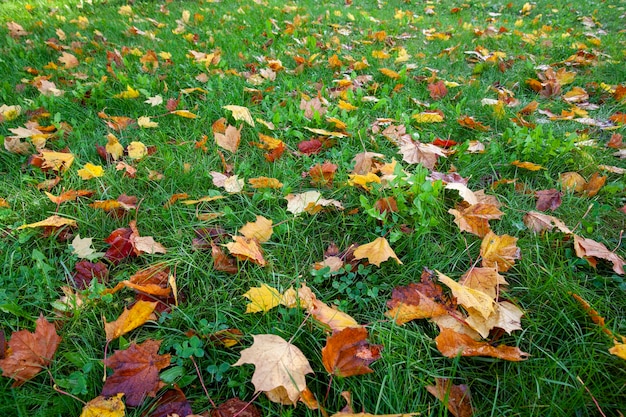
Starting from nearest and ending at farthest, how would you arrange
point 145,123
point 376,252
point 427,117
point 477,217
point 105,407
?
point 105,407, point 376,252, point 477,217, point 145,123, point 427,117

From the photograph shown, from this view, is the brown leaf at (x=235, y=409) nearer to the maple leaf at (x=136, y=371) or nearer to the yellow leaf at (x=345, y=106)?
the maple leaf at (x=136, y=371)

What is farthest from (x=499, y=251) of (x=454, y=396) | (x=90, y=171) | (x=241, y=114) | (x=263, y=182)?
(x=90, y=171)

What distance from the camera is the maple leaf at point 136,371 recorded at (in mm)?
979

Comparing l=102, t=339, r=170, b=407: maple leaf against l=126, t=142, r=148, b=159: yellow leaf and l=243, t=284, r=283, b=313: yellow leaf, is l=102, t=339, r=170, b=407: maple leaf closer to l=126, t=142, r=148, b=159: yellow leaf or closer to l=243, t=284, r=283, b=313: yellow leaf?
l=243, t=284, r=283, b=313: yellow leaf

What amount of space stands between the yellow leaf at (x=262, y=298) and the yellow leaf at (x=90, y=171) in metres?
1.01

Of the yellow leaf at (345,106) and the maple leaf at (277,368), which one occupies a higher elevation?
the yellow leaf at (345,106)

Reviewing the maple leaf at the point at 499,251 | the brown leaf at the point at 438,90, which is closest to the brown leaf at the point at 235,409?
the maple leaf at the point at 499,251

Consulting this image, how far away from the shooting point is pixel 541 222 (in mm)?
1502

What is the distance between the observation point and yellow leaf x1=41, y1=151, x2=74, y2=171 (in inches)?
68.6

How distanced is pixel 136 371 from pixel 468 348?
0.92 metres

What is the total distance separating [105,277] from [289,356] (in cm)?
74

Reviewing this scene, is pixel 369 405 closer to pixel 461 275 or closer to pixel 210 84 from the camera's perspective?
pixel 461 275

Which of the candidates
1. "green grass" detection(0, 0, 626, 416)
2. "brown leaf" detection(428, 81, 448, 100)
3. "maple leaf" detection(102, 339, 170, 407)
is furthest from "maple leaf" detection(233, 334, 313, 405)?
"brown leaf" detection(428, 81, 448, 100)

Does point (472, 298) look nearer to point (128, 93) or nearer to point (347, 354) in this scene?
point (347, 354)
